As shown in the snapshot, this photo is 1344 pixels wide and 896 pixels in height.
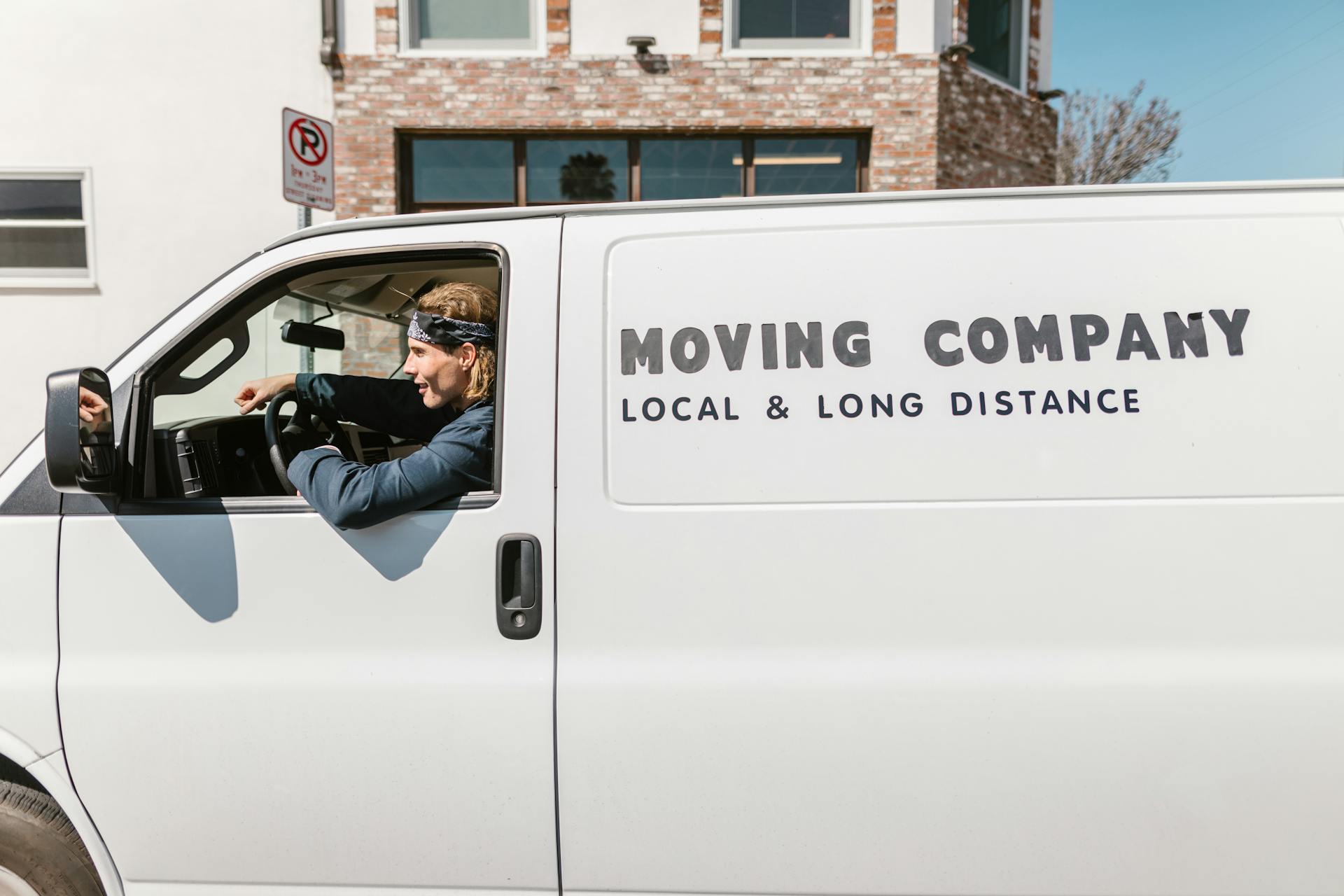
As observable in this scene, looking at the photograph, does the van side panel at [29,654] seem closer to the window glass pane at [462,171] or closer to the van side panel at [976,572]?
the van side panel at [976,572]

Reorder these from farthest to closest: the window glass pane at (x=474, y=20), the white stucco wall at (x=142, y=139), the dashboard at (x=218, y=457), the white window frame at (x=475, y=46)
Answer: the window glass pane at (x=474, y=20)
the white window frame at (x=475, y=46)
the white stucco wall at (x=142, y=139)
the dashboard at (x=218, y=457)

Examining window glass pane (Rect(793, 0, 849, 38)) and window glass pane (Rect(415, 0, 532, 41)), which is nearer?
window glass pane (Rect(415, 0, 532, 41))

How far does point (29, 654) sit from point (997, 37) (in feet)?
34.1

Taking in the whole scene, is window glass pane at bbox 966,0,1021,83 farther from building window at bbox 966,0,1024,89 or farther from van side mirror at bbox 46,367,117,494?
van side mirror at bbox 46,367,117,494

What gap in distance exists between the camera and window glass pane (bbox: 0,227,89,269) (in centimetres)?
831

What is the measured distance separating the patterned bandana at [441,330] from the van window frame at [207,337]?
0.15m

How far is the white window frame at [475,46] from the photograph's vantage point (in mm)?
8414

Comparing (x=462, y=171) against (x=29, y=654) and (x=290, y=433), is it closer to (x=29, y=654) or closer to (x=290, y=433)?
(x=290, y=433)

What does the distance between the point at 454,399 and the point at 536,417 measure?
18.5 inches

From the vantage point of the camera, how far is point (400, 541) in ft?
6.30

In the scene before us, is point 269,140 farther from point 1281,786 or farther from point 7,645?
point 1281,786

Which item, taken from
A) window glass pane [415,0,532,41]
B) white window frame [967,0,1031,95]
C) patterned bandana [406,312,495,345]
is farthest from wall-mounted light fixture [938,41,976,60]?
patterned bandana [406,312,495,345]

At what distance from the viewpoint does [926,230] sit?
1.94 m

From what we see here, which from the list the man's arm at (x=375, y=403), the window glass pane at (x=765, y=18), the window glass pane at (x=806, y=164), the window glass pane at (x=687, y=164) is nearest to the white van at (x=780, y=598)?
the man's arm at (x=375, y=403)
